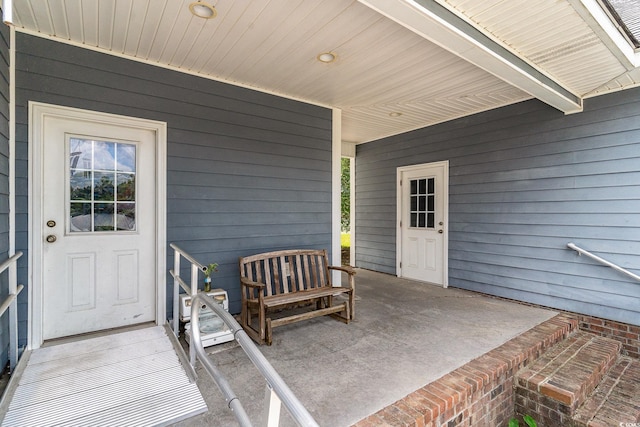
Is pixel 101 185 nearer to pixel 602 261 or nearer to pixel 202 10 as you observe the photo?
pixel 202 10

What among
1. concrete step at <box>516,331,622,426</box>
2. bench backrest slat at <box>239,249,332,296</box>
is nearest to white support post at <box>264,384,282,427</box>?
bench backrest slat at <box>239,249,332,296</box>

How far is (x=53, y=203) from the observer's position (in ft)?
9.06

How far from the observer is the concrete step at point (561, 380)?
2.33 metres

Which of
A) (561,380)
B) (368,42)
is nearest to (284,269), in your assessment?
(368,42)

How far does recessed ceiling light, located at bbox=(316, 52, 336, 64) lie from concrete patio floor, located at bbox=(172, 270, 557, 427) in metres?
2.77

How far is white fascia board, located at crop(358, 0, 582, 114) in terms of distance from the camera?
1927 millimetres

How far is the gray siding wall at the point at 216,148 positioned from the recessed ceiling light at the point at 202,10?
1.06m

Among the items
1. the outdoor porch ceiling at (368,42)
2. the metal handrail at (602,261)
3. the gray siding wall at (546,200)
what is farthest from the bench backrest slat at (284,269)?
the metal handrail at (602,261)

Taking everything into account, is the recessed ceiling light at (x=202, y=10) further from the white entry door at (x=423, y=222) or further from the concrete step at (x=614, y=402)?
the concrete step at (x=614, y=402)

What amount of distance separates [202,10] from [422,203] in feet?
14.4

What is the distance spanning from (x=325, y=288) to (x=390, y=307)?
3.25ft

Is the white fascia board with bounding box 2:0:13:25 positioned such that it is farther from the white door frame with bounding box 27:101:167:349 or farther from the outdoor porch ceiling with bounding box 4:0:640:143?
the white door frame with bounding box 27:101:167:349

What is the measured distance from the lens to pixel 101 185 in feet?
9.82

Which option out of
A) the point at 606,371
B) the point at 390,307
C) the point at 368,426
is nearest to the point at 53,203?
the point at 368,426
